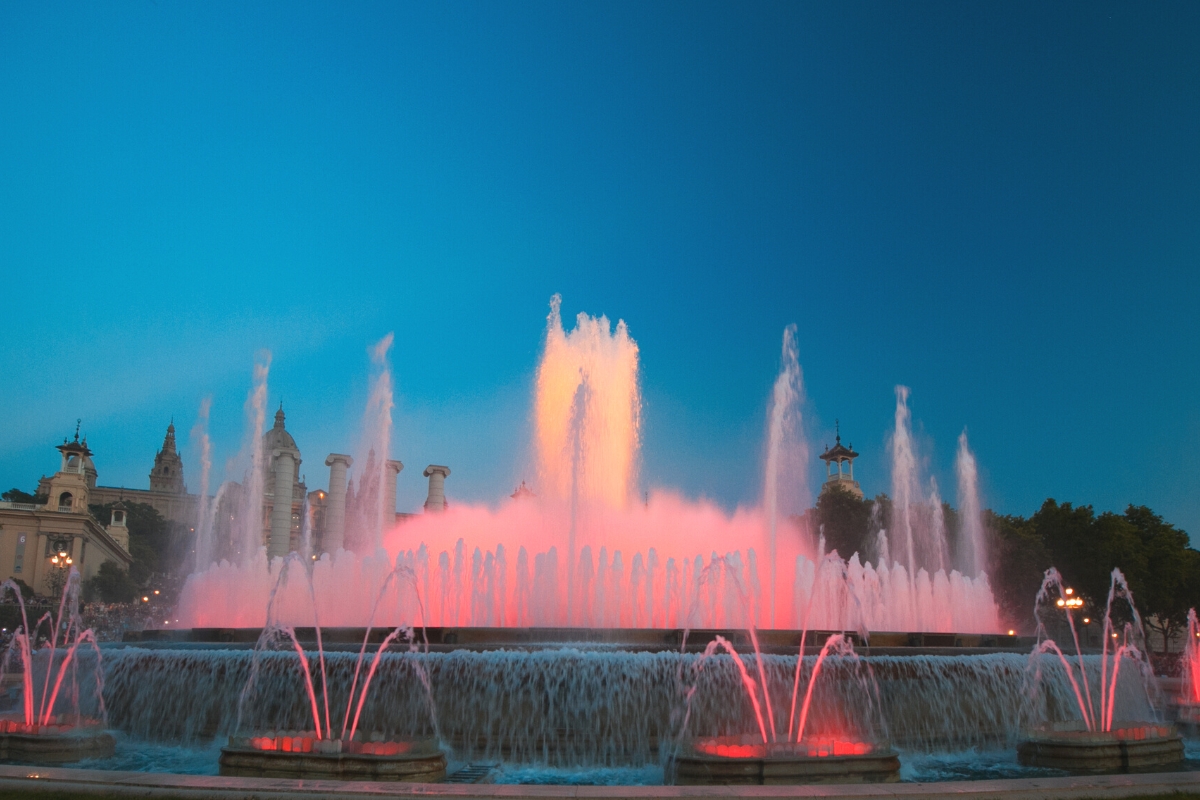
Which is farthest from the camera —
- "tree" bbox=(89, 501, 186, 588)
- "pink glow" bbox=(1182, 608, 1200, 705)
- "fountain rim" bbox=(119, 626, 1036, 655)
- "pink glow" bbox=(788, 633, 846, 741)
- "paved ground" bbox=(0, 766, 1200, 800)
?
"tree" bbox=(89, 501, 186, 588)

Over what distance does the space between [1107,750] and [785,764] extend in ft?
14.1

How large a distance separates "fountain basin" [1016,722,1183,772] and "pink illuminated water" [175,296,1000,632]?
420 inches

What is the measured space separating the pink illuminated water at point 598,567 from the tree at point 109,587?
5053 cm

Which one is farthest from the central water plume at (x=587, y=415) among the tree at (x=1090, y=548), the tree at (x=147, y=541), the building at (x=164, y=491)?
the building at (x=164, y=491)

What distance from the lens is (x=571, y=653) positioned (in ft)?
40.0

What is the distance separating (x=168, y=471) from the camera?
154 m

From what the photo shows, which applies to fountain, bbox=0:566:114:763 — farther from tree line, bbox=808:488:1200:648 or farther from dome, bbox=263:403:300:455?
dome, bbox=263:403:300:455

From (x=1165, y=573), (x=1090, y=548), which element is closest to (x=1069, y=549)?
(x=1090, y=548)

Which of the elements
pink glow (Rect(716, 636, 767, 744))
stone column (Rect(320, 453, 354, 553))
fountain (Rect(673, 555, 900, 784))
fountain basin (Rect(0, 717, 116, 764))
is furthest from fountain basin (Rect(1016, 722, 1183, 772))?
stone column (Rect(320, 453, 354, 553))

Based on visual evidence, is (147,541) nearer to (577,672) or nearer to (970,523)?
(970,523)

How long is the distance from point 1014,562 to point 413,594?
3001 centimetres

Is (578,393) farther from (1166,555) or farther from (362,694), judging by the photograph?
(1166,555)

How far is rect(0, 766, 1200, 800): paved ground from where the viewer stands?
7.42m

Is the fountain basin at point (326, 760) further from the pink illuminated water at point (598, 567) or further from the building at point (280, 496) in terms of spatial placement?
the building at point (280, 496)
